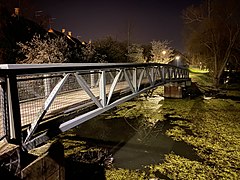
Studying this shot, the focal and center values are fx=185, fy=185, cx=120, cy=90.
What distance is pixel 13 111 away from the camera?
106 inches

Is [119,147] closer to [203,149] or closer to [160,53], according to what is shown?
[203,149]

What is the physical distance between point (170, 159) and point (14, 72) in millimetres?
4697

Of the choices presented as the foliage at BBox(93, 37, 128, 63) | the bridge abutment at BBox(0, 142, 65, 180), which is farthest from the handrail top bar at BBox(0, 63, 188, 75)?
the foliage at BBox(93, 37, 128, 63)

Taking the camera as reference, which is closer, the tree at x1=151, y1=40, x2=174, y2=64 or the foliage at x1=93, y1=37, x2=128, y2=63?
the foliage at x1=93, y1=37, x2=128, y2=63

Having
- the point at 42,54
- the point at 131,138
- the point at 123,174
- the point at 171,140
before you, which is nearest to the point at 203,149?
the point at 171,140

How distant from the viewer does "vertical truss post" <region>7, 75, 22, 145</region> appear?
8.75ft

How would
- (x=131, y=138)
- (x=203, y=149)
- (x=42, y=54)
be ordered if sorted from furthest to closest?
(x=42, y=54), (x=131, y=138), (x=203, y=149)

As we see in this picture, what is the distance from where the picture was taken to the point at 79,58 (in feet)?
53.6

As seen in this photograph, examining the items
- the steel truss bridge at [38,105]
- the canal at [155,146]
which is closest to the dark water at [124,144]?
the canal at [155,146]

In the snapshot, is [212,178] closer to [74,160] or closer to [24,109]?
[74,160]

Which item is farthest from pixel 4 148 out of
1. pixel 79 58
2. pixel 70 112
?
pixel 79 58

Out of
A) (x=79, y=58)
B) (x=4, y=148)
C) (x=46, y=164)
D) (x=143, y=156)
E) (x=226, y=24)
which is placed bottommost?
(x=143, y=156)

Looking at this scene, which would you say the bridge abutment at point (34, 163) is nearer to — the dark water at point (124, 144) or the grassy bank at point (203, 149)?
the dark water at point (124, 144)

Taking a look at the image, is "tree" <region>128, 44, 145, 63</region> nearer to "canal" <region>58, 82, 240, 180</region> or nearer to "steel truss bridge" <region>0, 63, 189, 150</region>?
"canal" <region>58, 82, 240, 180</region>
